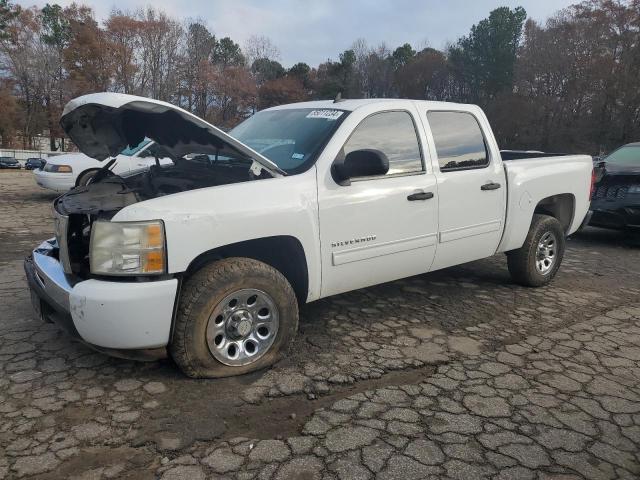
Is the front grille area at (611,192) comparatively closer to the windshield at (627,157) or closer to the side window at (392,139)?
the windshield at (627,157)

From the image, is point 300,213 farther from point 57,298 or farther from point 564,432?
point 564,432

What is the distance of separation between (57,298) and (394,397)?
2109 mm

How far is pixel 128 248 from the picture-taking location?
2.81 m

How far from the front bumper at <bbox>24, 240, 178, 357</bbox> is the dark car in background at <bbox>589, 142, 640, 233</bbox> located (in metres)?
6.64

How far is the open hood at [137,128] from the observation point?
3080 millimetres

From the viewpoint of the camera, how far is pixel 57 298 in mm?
3051

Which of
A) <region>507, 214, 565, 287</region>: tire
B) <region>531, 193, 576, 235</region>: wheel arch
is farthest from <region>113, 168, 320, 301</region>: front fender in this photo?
<region>531, 193, 576, 235</region>: wheel arch

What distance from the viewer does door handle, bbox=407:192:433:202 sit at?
3.93 meters

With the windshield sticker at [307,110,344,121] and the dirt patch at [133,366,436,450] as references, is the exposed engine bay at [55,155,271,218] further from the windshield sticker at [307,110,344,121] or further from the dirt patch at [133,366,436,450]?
the dirt patch at [133,366,436,450]

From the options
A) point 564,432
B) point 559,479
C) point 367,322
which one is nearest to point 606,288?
point 367,322

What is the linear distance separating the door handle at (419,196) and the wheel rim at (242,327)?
54.8 inches

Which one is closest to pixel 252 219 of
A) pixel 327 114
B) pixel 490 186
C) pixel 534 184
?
pixel 327 114

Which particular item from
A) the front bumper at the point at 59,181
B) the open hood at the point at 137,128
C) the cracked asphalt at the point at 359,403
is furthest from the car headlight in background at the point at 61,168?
the open hood at the point at 137,128

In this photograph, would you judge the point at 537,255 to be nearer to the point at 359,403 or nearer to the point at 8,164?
the point at 359,403
